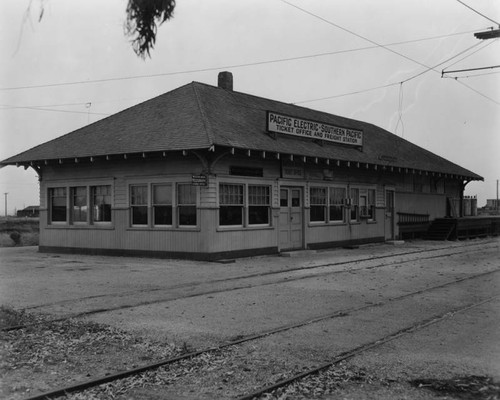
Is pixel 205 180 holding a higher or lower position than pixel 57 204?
higher

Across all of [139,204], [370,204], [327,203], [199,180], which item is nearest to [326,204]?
[327,203]

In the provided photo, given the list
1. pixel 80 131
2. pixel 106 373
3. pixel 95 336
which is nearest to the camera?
pixel 106 373

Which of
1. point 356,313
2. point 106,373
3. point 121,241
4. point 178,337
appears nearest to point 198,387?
point 106,373

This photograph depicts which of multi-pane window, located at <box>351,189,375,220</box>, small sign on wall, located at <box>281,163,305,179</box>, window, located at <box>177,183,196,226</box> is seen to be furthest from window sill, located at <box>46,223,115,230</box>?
multi-pane window, located at <box>351,189,375,220</box>

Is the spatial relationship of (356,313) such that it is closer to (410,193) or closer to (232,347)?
(232,347)

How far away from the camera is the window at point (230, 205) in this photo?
706 inches

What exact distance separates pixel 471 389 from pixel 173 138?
45.7ft

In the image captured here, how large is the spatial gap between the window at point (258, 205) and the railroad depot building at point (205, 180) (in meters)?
0.04

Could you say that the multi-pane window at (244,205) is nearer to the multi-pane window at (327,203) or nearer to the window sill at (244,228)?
the window sill at (244,228)

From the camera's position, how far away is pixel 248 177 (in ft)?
61.4

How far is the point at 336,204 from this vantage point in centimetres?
2333

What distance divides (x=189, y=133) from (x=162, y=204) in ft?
8.42

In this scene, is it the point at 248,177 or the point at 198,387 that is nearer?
the point at 198,387

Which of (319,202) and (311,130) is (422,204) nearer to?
(319,202)
